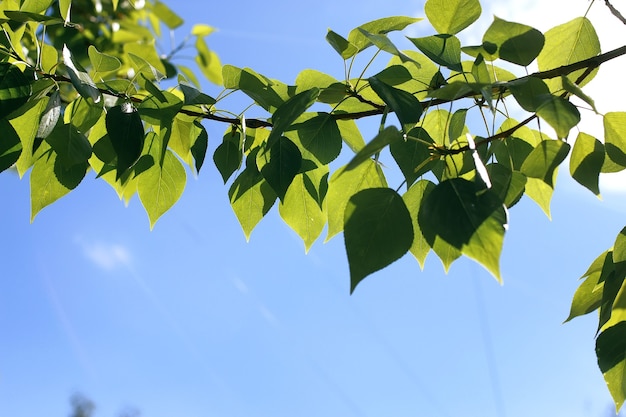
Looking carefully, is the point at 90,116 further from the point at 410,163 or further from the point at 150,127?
the point at 410,163

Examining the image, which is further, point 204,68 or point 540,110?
point 204,68

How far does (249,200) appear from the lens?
14.4 inches

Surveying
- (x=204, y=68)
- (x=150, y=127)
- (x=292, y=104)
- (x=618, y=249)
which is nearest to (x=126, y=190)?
(x=150, y=127)

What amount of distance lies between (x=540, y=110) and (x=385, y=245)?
0.08 m

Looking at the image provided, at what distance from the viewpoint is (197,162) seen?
13.6 inches

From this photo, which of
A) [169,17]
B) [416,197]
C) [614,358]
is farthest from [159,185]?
[169,17]

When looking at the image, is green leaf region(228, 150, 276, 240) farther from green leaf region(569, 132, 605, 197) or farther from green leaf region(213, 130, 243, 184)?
green leaf region(569, 132, 605, 197)

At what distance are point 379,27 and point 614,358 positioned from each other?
0.68 ft

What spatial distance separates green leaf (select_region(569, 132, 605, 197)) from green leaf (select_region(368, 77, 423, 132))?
3.3 inches

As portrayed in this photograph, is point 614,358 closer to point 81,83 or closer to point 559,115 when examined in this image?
point 559,115

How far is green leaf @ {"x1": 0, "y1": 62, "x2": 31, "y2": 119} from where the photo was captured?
0.31m

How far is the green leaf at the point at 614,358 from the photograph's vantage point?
33cm

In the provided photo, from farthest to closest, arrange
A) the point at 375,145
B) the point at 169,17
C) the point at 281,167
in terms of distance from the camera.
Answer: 1. the point at 169,17
2. the point at 281,167
3. the point at 375,145

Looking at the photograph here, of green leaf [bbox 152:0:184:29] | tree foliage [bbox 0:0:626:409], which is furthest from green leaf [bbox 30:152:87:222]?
green leaf [bbox 152:0:184:29]
